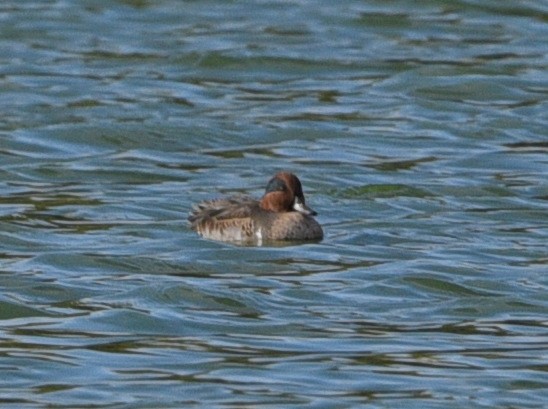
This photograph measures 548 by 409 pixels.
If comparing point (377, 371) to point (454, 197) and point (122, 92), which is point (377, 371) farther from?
point (122, 92)

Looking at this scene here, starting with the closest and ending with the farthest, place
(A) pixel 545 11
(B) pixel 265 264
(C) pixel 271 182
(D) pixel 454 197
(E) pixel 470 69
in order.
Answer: (B) pixel 265 264, (C) pixel 271 182, (D) pixel 454 197, (E) pixel 470 69, (A) pixel 545 11

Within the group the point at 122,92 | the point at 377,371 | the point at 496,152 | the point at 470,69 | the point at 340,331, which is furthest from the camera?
the point at 470,69

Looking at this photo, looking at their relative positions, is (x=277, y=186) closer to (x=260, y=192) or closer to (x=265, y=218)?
(x=265, y=218)

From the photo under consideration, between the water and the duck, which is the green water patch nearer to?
the water

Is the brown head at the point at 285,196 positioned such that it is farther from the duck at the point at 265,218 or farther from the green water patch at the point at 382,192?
the green water patch at the point at 382,192

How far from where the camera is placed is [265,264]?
13195 millimetres

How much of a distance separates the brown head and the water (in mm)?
334

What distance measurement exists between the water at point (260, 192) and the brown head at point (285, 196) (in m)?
0.33

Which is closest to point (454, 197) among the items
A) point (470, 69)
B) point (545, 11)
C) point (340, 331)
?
point (340, 331)

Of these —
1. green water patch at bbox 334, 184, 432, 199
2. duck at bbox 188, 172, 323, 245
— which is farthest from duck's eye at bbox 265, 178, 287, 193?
green water patch at bbox 334, 184, 432, 199

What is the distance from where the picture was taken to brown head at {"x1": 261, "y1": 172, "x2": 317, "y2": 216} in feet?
46.3

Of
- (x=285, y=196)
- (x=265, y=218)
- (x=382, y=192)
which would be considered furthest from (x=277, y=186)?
(x=382, y=192)

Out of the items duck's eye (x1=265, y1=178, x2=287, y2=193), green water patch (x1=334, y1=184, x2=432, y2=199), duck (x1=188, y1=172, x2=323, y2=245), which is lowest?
green water patch (x1=334, y1=184, x2=432, y2=199)

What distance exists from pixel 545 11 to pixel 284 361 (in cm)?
1469
